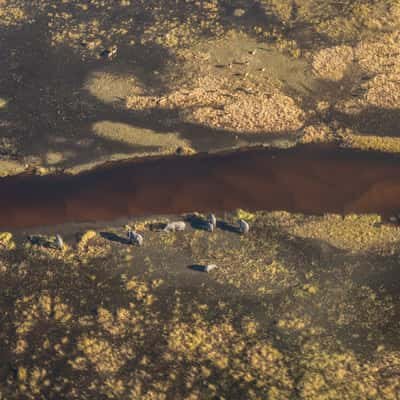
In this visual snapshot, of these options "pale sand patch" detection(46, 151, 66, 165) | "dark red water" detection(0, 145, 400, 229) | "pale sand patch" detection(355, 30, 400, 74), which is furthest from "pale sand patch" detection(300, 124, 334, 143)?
"pale sand patch" detection(46, 151, 66, 165)

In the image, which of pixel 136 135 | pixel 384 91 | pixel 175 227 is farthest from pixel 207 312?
pixel 384 91

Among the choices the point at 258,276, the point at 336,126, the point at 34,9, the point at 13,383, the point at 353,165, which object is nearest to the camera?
the point at 13,383

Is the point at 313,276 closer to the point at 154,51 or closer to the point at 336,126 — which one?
the point at 336,126

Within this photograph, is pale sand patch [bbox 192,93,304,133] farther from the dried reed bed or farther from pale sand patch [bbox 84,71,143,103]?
pale sand patch [bbox 84,71,143,103]

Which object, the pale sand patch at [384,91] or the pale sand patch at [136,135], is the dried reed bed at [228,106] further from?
the pale sand patch at [384,91]

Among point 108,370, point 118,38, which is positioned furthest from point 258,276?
point 118,38

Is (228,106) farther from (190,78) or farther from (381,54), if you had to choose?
(381,54)
